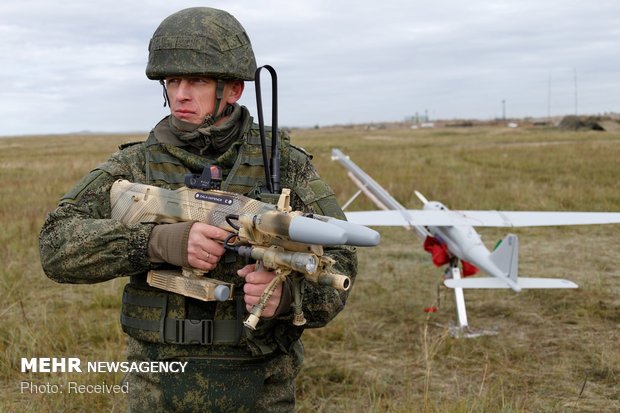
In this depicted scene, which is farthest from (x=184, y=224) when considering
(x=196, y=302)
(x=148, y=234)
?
(x=196, y=302)

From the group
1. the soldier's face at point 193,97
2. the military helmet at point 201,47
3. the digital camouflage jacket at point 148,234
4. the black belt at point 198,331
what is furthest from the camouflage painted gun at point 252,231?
the military helmet at point 201,47

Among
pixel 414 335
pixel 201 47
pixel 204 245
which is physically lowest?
pixel 414 335

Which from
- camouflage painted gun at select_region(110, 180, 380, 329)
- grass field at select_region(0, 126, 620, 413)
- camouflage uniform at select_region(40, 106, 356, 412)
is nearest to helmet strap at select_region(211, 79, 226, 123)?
camouflage uniform at select_region(40, 106, 356, 412)

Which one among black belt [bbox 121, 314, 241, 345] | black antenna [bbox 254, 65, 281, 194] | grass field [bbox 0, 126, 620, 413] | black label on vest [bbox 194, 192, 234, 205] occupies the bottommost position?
Result: grass field [bbox 0, 126, 620, 413]

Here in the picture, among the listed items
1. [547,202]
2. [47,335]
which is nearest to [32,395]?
[47,335]

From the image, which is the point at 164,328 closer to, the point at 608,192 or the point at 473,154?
the point at 608,192

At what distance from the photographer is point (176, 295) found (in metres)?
2.82

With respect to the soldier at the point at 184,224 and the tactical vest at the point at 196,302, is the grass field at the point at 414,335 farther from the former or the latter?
the tactical vest at the point at 196,302

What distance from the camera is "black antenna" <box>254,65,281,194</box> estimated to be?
2789 millimetres

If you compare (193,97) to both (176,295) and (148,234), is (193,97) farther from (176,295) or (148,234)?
(176,295)

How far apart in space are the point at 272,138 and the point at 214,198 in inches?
16.6

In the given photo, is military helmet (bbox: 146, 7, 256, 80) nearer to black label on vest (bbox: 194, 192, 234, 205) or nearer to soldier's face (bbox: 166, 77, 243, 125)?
soldier's face (bbox: 166, 77, 243, 125)

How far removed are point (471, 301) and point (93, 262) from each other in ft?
25.2

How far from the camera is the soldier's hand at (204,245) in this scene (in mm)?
2441
